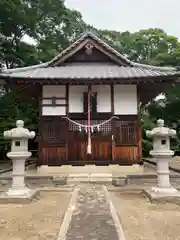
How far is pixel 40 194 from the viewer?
8.72m

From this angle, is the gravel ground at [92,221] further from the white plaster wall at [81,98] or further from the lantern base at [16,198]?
the white plaster wall at [81,98]

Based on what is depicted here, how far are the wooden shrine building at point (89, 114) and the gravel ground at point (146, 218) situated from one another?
4181mm

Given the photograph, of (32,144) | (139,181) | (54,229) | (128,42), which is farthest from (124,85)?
(128,42)

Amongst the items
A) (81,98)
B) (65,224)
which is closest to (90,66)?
(81,98)

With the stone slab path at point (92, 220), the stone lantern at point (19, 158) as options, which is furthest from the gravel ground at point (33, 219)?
the stone lantern at point (19, 158)

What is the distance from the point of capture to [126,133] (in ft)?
40.0

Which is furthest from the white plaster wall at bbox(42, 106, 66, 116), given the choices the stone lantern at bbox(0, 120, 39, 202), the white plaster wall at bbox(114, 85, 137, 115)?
the stone lantern at bbox(0, 120, 39, 202)

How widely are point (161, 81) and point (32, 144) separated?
47.4ft

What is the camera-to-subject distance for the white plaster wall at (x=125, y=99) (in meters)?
12.5

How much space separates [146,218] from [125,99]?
7.53m

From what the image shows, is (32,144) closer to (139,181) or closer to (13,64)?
(13,64)

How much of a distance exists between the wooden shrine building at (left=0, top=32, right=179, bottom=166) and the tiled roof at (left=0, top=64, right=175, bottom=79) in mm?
44

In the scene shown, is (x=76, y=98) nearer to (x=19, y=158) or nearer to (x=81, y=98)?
(x=81, y=98)

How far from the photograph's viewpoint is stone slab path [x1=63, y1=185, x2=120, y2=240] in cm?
441
